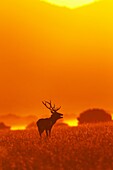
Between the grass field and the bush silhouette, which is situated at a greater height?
the bush silhouette

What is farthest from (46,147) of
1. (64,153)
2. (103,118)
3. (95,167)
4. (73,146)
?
(103,118)

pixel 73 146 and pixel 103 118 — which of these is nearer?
pixel 73 146

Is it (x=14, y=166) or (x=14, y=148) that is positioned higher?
(x=14, y=148)

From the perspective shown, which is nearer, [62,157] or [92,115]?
[62,157]

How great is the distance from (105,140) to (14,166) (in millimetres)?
8495

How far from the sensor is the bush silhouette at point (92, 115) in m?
60.1

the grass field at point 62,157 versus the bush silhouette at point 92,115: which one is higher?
the bush silhouette at point 92,115

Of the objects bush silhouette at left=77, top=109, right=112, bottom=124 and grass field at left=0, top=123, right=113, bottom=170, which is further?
bush silhouette at left=77, top=109, right=112, bottom=124

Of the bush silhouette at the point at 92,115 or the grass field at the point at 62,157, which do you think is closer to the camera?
the grass field at the point at 62,157

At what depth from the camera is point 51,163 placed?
1578 cm

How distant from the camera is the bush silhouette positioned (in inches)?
2366

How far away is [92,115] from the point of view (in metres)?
61.0

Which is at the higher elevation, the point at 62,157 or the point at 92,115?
the point at 92,115

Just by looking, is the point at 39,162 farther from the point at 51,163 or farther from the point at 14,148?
the point at 14,148
